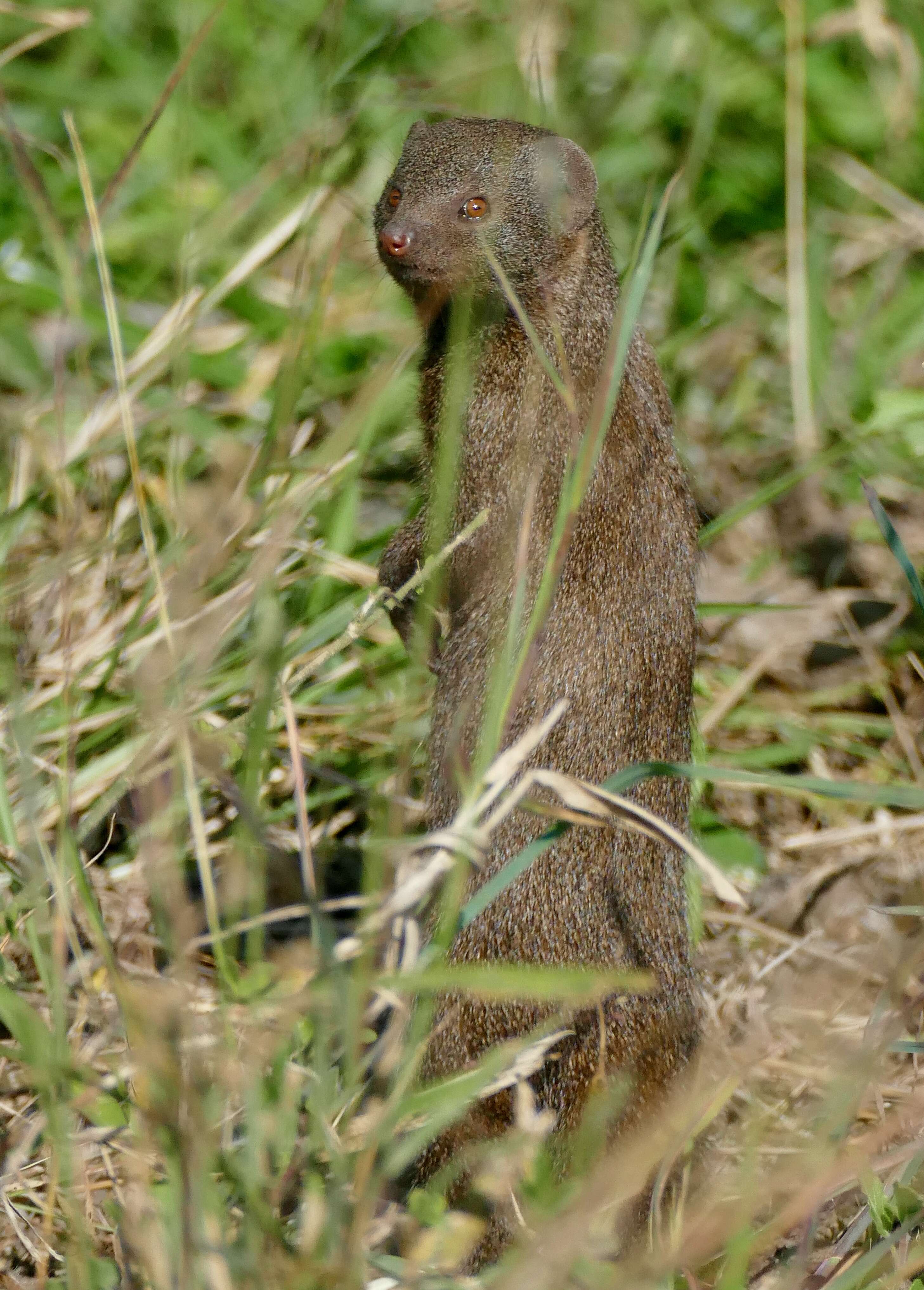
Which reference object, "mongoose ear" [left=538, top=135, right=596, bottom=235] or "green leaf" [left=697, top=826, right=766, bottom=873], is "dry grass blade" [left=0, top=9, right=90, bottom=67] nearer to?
"mongoose ear" [left=538, top=135, right=596, bottom=235]

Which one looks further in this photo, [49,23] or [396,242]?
[49,23]

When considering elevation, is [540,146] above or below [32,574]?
above

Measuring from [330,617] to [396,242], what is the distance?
0.76 m

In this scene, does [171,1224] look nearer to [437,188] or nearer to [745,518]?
[437,188]

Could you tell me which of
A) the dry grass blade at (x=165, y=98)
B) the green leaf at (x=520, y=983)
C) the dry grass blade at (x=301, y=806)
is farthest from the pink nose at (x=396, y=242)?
the green leaf at (x=520, y=983)

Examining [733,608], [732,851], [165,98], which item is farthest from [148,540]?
[732,851]

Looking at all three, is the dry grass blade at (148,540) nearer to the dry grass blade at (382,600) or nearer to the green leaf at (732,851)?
the dry grass blade at (382,600)

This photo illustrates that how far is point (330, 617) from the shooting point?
9.98ft

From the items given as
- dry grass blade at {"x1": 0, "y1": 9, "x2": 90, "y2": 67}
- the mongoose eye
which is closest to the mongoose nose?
the mongoose eye

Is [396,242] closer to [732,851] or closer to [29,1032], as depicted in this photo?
[732,851]

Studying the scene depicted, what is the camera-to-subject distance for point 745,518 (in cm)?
410

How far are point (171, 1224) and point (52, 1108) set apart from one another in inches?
11.6

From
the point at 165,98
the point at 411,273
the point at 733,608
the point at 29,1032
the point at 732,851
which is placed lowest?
the point at 732,851

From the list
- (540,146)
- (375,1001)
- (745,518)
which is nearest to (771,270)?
(745,518)
